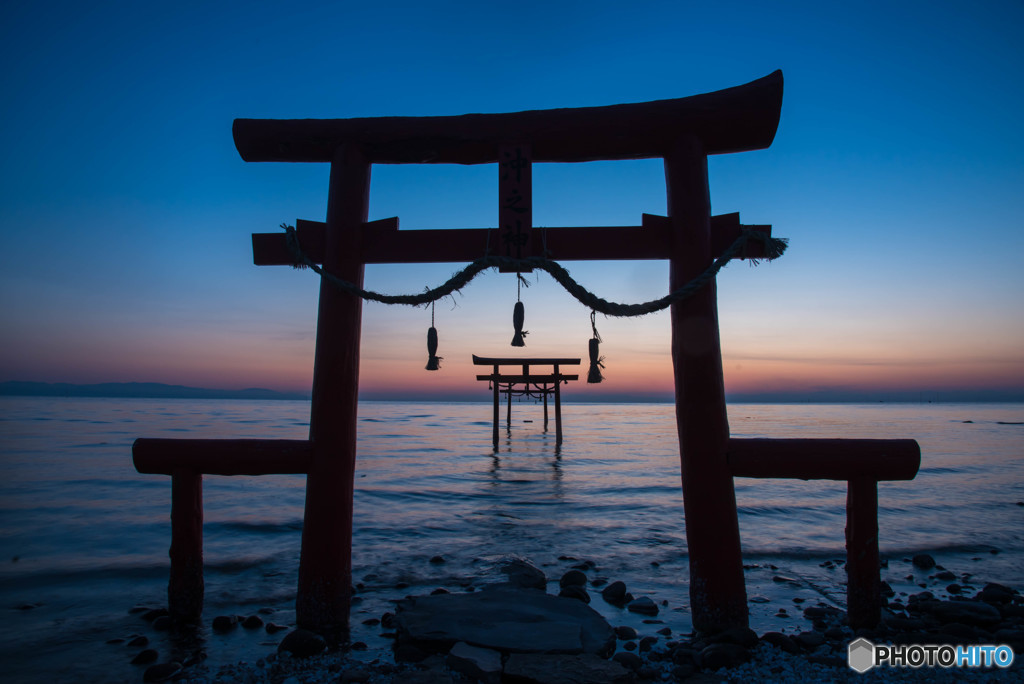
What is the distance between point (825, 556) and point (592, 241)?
6.81 meters

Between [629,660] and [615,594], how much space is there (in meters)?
1.92

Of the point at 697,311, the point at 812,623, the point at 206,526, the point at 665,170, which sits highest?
the point at 665,170

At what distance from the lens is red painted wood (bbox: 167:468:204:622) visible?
13.1 ft

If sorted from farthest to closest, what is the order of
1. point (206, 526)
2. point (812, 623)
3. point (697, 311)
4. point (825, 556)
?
point (206, 526)
point (825, 556)
point (812, 623)
point (697, 311)

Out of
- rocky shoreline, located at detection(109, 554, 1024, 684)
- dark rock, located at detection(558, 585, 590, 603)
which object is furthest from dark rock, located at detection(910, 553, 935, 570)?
dark rock, located at detection(558, 585, 590, 603)

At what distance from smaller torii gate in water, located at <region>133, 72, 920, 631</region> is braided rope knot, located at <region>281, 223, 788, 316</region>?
105mm

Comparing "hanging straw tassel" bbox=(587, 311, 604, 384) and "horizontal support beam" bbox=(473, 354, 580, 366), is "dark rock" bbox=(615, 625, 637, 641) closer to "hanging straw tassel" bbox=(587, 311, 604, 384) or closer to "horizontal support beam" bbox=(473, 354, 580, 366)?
"hanging straw tassel" bbox=(587, 311, 604, 384)

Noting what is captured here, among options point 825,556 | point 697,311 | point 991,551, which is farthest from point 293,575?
point 991,551

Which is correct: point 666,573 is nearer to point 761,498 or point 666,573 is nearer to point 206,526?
point 761,498

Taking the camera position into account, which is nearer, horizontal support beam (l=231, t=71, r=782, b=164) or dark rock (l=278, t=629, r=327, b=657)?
dark rock (l=278, t=629, r=327, b=657)

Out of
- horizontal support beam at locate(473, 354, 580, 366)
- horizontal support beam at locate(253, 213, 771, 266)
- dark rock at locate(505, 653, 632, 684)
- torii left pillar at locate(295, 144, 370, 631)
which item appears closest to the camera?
dark rock at locate(505, 653, 632, 684)

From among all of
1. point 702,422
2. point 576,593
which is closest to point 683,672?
point 702,422

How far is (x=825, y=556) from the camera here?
7.53 m

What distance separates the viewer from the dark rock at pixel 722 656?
3.44 meters
